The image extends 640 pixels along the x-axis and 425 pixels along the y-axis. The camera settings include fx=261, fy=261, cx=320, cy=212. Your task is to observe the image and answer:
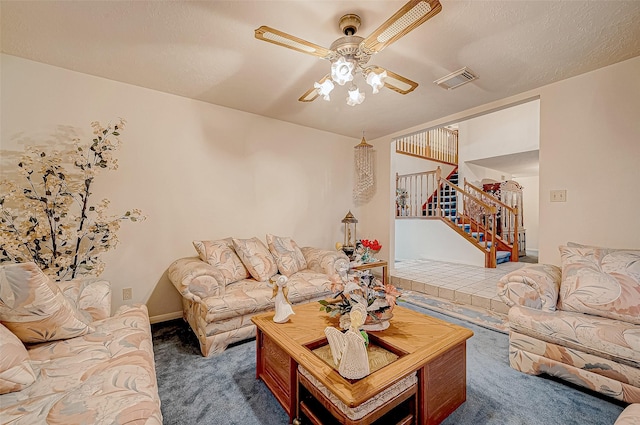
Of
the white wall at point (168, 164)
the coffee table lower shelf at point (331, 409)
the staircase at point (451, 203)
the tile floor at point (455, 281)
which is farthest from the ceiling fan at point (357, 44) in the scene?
the staircase at point (451, 203)

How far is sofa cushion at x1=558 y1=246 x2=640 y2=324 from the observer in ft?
5.43

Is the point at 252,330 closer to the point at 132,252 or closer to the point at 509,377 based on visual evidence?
the point at 132,252

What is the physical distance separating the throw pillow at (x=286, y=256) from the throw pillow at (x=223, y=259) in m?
0.39

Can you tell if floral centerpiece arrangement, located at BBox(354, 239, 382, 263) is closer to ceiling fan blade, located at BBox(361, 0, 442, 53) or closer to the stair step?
ceiling fan blade, located at BBox(361, 0, 442, 53)

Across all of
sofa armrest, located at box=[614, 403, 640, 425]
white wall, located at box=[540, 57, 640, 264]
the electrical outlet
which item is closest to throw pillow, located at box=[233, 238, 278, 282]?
sofa armrest, located at box=[614, 403, 640, 425]

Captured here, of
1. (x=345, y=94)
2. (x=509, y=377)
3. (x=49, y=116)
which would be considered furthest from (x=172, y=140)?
(x=509, y=377)

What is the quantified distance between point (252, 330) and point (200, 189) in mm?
1702

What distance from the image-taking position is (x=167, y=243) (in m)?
2.83

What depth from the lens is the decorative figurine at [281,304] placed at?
5.52ft

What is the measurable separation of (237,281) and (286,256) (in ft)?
1.98

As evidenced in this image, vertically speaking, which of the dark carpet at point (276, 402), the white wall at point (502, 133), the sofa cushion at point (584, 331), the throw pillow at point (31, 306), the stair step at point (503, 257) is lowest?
the dark carpet at point (276, 402)

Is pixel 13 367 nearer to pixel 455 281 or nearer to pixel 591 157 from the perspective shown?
pixel 591 157

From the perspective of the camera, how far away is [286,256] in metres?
3.03

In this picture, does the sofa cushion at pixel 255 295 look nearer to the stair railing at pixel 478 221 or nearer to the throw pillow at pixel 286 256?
the throw pillow at pixel 286 256
